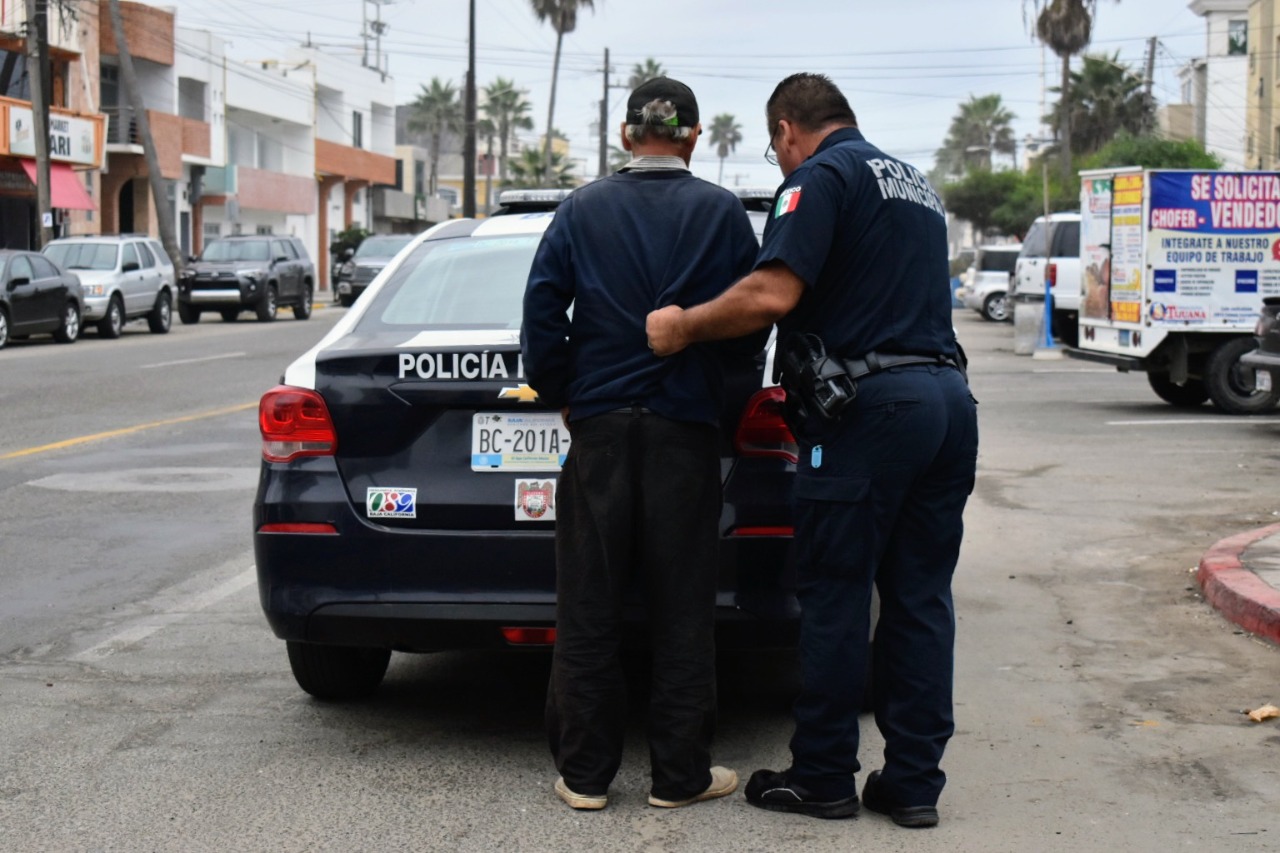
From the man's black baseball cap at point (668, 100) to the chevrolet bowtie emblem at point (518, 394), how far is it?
0.85 meters

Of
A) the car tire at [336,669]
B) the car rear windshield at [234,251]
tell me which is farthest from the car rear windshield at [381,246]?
the car tire at [336,669]

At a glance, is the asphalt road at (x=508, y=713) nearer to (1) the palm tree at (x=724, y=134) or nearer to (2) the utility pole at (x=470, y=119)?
(2) the utility pole at (x=470, y=119)

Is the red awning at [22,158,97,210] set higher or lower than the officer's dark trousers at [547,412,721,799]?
higher

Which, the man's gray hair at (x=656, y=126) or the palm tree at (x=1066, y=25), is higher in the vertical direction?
the palm tree at (x=1066, y=25)

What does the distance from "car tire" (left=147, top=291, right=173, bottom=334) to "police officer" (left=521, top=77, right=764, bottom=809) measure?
27216 millimetres

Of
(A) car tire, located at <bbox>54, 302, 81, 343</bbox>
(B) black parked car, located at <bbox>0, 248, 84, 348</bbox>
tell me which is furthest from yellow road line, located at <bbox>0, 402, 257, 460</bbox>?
(A) car tire, located at <bbox>54, 302, 81, 343</bbox>

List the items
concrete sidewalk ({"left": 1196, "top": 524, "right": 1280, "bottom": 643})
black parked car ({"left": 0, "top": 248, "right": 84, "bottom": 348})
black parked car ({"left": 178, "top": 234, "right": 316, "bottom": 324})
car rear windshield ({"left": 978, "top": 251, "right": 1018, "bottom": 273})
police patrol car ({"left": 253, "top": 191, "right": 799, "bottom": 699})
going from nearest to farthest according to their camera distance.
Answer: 1. police patrol car ({"left": 253, "top": 191, "right": 799, "bottom": 699})
2. concrete sidewalk ({"left": 1196, "top": 524, "right": 1280, "bottom": 643})
3. black parked car ({"left": 0, "top": 248, "right": 84, "bottom": 348})
4. black parked car ({"left": 178, "top": 234, "right": 316, "bottom": 324})
5. car rear windshield ({"left": 978, "top": 251, "right": 1018, "bottom": 273})

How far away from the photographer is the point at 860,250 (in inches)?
169

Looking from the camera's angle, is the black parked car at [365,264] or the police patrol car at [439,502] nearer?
the police patrol car at [439,502]

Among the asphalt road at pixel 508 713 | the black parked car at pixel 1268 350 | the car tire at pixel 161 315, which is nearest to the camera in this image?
the asphalt road at pixel 508 713

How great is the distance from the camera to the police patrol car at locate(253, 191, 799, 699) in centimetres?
477

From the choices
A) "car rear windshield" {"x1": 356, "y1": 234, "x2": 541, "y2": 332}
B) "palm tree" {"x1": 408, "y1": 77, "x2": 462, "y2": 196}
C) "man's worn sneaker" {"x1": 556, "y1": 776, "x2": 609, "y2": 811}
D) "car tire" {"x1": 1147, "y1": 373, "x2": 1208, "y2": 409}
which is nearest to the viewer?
"man's worn sneaker" {"x1": 556, "y1": 776, "x2": 609, "y2": 811}

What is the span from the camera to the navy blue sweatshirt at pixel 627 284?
14.4 ft

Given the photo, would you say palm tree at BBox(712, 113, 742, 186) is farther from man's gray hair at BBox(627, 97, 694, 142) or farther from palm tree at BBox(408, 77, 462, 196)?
man's gray hair at BBox(627, 97, 694, 142)
